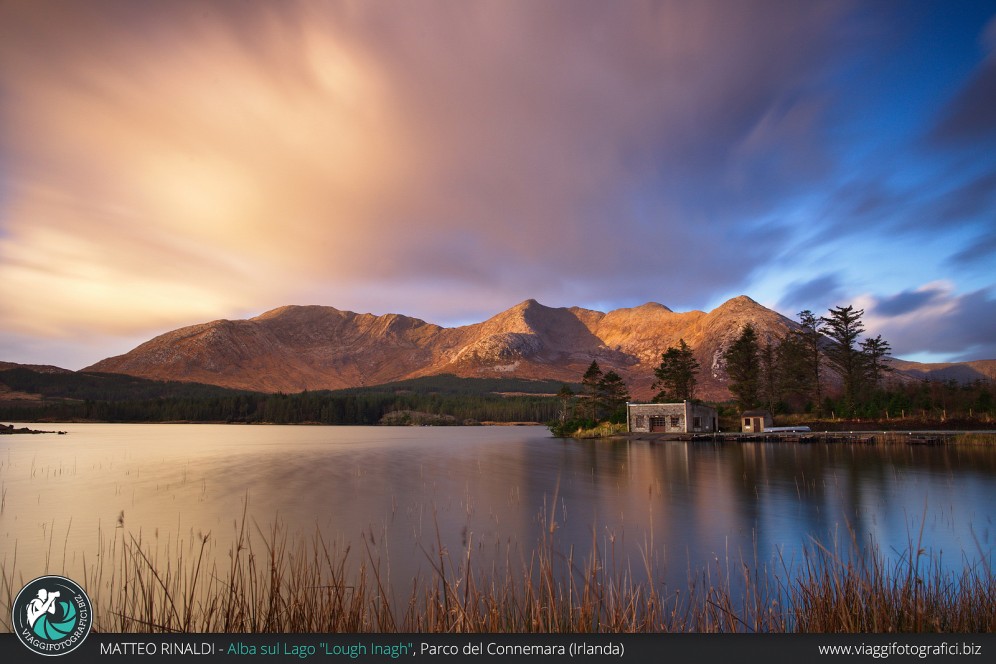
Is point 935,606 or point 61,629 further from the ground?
point 61,629

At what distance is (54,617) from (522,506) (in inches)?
728

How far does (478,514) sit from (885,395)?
63.0m

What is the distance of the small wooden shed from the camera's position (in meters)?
62.0

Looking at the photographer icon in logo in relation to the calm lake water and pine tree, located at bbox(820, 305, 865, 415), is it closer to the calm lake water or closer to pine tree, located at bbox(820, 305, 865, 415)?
the calm lake water

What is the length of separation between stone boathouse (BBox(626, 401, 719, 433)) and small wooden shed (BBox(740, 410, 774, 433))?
4.96 metres

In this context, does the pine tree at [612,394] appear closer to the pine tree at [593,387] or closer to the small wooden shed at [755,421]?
the pine tree at [593,387]

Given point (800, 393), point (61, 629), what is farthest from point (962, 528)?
point (800, 393)

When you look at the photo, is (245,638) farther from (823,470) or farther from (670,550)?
(823,470)

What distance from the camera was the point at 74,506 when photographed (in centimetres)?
1991

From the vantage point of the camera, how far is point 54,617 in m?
3.70

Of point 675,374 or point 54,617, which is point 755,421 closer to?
point 675,374

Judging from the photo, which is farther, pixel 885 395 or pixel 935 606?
pixel 885 395

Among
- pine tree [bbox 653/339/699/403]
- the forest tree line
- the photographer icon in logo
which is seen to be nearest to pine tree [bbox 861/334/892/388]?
the forest tree line

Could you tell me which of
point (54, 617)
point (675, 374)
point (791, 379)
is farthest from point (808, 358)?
point (54, 617)
